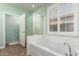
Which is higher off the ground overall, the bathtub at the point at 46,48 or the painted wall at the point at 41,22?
the painted wall at the point at 41,22

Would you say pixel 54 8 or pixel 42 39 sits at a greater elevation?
pixel 54 8

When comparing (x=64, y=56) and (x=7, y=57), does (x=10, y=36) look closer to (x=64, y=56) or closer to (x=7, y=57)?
(x=7, y=57)

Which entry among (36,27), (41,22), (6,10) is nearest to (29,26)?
(36,27)

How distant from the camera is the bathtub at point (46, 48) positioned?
1696mm

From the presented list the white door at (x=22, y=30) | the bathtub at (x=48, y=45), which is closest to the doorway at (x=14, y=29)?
the white door at (x=22, y=30)

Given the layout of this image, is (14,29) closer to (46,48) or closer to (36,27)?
(36,27)

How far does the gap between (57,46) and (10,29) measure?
3.02 feet

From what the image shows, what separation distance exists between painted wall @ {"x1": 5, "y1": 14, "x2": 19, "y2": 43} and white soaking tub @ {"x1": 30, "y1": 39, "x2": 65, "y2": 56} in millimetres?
333

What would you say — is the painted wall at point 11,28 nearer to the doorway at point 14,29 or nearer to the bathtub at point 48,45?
the doorway at point 14,29

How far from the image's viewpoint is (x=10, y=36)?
1.79 metres

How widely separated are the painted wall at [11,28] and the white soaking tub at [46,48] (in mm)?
333

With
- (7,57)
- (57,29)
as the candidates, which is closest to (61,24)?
(57,29)

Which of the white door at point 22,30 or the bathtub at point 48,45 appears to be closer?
the bathtub at point 48,45

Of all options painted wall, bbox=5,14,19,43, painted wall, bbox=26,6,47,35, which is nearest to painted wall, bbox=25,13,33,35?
painted wall, bbox=26,6,47,35
